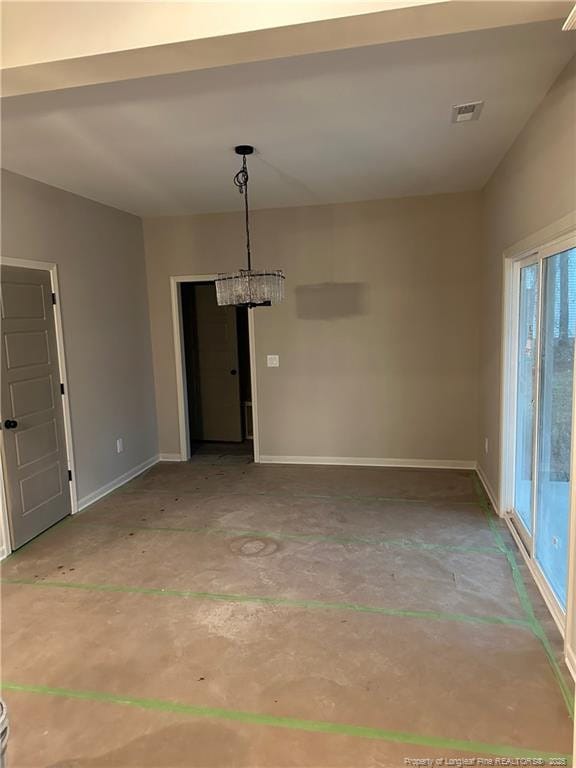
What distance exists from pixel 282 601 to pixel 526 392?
219 cm

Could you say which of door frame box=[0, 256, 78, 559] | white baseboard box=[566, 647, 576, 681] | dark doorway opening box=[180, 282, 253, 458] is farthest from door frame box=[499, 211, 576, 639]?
door frame box=[0, 256, 78, 559]

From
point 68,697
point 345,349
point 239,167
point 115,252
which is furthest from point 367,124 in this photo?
point 68,697

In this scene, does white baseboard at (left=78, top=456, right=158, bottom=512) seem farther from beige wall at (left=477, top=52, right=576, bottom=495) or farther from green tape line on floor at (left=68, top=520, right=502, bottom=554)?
beige wall at (left=477, top=52, right=576, bottom=495)

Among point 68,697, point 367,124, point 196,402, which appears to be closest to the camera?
point 68,697

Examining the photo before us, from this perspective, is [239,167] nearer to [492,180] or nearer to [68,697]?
[492,180]

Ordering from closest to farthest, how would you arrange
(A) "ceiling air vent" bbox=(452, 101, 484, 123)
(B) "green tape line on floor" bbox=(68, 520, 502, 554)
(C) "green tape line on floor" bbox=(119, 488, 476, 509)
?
(A) "ceiling air vent" bbox=(452, 101, 484, 123)
(B) "green tape line on floor" bbox=(68, 520, 502, 554)
(C) "green tape line on floor" bbox=(119, 488, 476, 509)

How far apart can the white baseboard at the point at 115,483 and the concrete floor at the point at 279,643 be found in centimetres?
33

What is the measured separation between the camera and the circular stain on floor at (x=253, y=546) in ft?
11.4

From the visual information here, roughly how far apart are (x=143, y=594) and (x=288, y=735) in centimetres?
135

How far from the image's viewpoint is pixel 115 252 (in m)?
4.93

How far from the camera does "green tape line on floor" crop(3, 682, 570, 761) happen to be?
1861mm

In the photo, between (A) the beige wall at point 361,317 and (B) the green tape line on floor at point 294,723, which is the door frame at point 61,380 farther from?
(A) the beige wall at point 361,317

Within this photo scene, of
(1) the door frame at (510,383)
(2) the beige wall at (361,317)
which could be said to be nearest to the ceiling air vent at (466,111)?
(1) the door frame at (510,383)

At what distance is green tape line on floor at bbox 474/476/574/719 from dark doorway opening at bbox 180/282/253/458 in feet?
10.7
